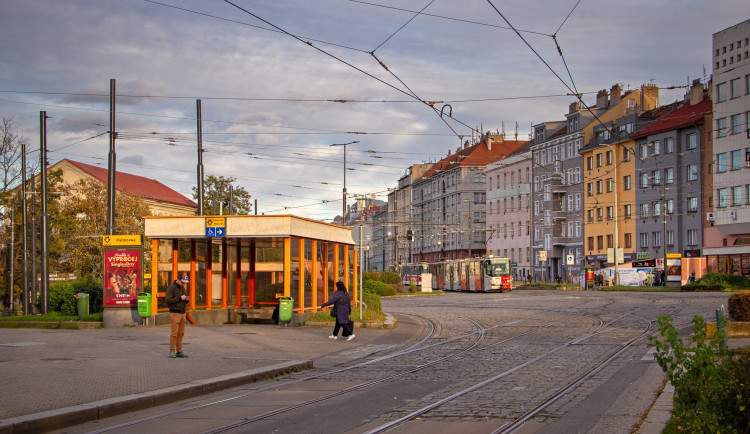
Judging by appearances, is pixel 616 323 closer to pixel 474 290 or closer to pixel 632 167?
pixel 474 290

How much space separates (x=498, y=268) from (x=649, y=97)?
29920 millimetres

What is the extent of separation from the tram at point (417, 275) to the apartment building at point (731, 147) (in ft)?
69.1

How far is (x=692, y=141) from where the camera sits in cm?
7006

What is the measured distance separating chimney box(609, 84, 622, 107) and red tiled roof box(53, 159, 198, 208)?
4558 cm

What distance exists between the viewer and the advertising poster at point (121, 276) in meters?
25.9

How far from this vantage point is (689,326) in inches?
957

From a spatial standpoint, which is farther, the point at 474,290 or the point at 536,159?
the point at 536,159

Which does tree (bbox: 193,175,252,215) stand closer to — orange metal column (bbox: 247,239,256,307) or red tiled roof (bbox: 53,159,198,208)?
red tiled roof (bbox: 53,159,198,208)

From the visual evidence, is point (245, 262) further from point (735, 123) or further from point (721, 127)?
point (721, 127)

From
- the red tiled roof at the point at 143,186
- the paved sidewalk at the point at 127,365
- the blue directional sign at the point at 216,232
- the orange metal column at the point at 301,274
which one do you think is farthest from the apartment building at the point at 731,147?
the red tiled roof at the point at 143,186

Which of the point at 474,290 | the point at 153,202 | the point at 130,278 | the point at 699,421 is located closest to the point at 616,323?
the point at 130,278

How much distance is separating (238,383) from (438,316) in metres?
20.0

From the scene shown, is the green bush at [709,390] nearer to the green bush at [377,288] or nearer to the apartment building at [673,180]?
the green bush at [377,288]

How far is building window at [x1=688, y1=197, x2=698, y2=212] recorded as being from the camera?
69.8 m
